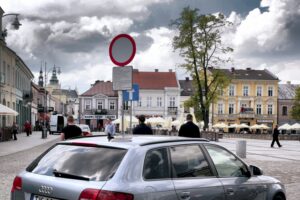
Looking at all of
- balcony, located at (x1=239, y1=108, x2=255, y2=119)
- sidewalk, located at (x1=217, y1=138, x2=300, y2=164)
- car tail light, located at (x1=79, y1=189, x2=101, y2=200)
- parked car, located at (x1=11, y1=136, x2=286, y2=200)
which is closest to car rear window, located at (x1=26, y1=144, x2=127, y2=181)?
parked car, located at (x1=11, y1=136, x2=286, y2=200)


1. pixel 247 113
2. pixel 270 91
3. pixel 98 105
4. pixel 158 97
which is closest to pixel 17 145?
pixel 158 97

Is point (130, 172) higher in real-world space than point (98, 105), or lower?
lower

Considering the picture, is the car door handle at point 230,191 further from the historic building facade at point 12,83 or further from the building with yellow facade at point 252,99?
the building with yellow facade at point 252,99

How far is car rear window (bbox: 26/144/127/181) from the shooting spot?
16.5 ft

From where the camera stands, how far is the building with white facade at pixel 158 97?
310 feet

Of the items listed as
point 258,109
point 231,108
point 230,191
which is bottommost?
point 230,191

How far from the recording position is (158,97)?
312 ft

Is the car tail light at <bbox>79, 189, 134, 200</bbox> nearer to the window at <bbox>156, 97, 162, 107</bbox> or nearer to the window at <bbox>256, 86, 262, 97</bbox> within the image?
the window at <bbox>156, 97, 162, 107</bbox>

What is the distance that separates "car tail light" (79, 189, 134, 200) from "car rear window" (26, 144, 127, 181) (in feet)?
0.59

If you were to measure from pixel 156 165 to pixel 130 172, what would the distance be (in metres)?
0.43

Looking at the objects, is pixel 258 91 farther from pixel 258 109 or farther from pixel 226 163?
pixel 226 163

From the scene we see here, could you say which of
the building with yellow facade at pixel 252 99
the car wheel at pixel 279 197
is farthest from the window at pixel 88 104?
the car wheel at pixel 279 197

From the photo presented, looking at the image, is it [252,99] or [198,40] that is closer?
[198,40]

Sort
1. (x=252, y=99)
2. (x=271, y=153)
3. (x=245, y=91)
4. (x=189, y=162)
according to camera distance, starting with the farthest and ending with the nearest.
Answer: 1. (x=245, y=91)
2. (x=252, y=99)
3. (x=271, y=153)
4. (x=189, y=162)
